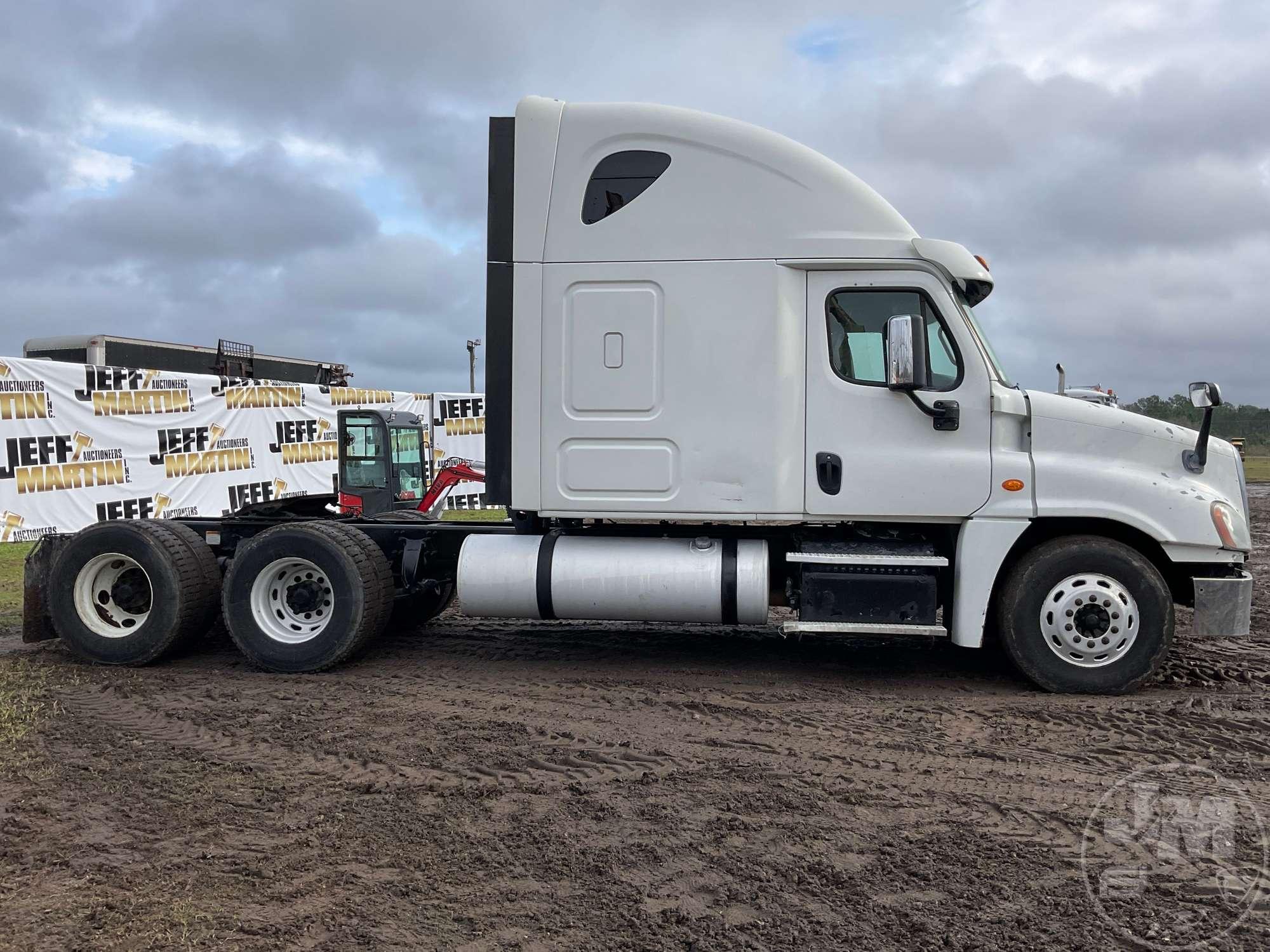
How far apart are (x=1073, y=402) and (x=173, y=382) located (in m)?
15.0

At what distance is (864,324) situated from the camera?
637cm

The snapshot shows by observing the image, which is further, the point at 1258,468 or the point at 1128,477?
the point at 1258,468

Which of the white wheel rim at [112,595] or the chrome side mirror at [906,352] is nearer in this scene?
the chrome side mirror at [906,352]

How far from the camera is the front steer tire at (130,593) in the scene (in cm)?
699

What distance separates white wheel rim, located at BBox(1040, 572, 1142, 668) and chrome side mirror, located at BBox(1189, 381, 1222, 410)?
125 centimetres

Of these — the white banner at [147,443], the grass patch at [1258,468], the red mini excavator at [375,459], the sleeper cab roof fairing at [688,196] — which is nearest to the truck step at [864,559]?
the sleeper cab roof fairing at [688,196]

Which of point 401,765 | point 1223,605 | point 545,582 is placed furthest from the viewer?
point 545,582

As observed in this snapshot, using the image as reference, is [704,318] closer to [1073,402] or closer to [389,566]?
[1073,402]

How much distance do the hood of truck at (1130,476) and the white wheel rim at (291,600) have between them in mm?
5133

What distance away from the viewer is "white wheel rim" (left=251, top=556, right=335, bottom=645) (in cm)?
693

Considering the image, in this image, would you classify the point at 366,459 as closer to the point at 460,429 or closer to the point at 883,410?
the point at 460,429

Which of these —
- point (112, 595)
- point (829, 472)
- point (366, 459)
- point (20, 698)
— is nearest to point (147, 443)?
point (366, 459)

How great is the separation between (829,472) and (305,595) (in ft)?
13.0

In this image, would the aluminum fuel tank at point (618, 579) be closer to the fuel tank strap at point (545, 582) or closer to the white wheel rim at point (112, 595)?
the fuel tank strap at point (545, 582)
